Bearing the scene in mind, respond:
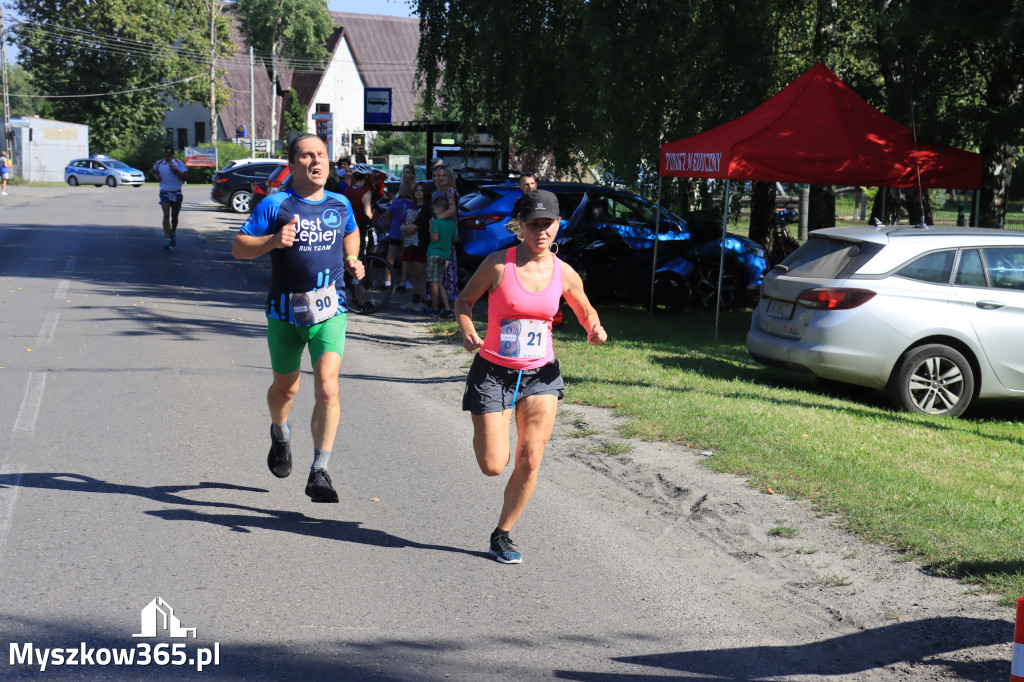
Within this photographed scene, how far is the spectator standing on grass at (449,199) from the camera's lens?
13496 mm

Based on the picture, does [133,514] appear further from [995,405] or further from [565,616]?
[995,405]

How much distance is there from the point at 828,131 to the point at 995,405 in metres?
3.61

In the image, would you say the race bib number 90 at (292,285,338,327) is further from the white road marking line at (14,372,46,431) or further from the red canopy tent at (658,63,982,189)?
the red canopy tent at (658,63,982,189)

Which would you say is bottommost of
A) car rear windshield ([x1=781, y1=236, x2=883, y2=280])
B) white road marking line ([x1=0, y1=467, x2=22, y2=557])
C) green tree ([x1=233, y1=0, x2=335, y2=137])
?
white road marking line ([x1=0, y1=467, x2=22, y2=557])

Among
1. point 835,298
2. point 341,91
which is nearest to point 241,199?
point 835,298

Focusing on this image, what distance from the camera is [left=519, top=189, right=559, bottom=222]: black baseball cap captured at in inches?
195

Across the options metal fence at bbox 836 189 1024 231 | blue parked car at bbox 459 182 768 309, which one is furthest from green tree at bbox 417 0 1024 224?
metal fence at bbox 836 189 1024 231

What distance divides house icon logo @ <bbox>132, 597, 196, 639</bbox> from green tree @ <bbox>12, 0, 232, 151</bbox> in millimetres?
70474

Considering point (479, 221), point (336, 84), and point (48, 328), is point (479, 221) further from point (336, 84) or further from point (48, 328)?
point (336, 84)

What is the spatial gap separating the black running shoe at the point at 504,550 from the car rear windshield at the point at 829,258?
16.5 feet

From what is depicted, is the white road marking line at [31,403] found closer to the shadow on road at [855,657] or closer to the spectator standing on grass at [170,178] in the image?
the shadow on road at [855,657]

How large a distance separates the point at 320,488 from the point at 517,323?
62.8 inches

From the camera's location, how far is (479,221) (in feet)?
48.3

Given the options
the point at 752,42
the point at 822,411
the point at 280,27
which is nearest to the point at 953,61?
the point at 752,42
